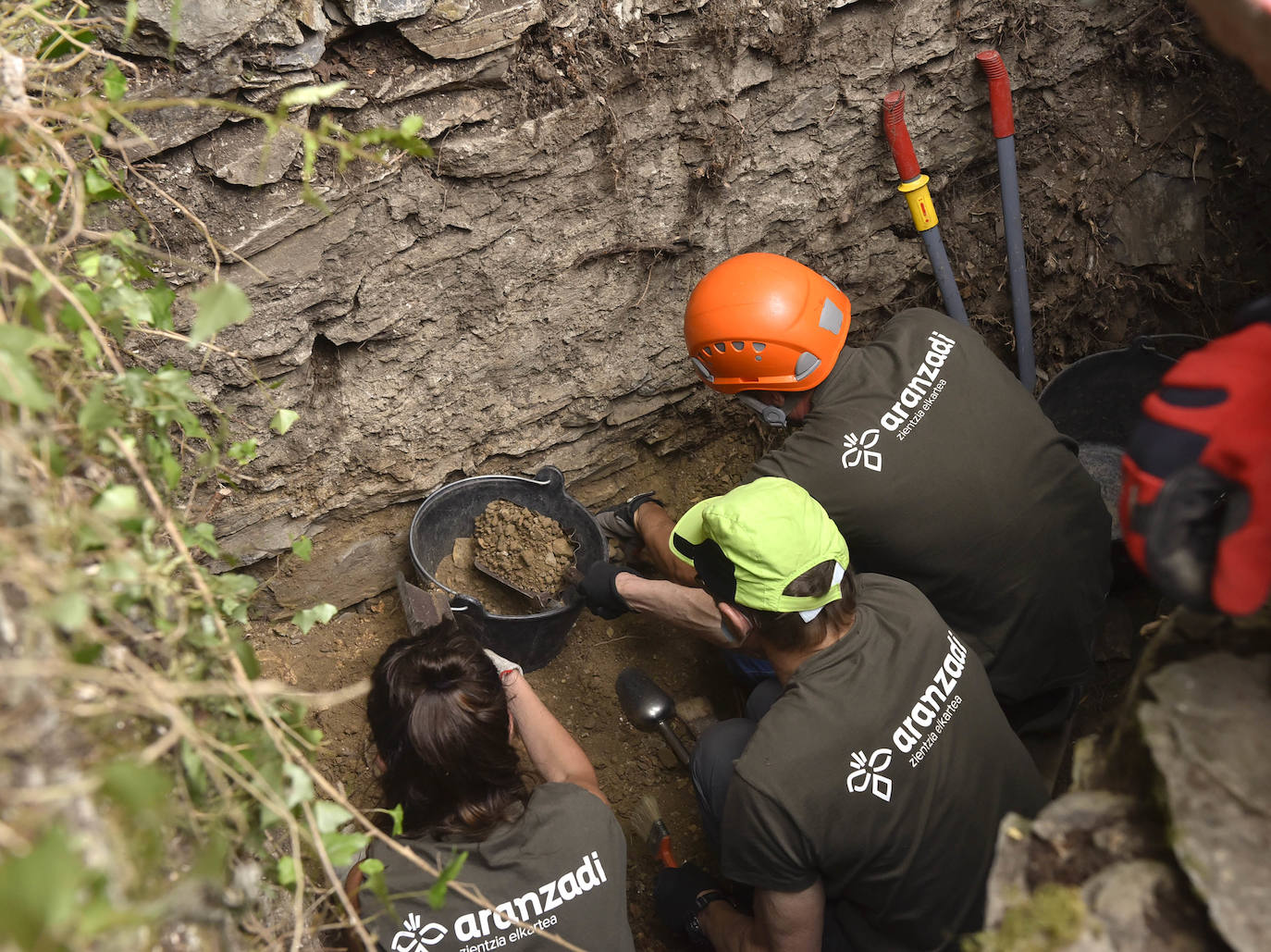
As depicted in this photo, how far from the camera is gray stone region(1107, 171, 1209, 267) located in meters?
3.78

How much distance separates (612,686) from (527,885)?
4.78ft

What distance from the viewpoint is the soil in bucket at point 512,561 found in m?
3.21

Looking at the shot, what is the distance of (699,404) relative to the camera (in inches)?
148

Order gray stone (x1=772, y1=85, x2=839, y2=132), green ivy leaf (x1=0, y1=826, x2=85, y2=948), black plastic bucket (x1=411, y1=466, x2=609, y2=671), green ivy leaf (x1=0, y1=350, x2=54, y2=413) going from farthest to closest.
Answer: gray stone (x1=772, y1=85, x2=839, y2=132) → black plastic bucket (x1=411, y1=466, x2=609, y2=671) → green ivy leaf (x1=0, y1=350, x2=54, y2=413) → green ivy leaf (x1=0, y1=826, x2=85, y2=948)

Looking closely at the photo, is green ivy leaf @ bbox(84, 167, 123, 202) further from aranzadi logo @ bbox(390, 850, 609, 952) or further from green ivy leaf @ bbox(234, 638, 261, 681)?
aranzadi logo @ bbox(390, 850, 609, 952)

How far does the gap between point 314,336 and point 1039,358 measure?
3.05m

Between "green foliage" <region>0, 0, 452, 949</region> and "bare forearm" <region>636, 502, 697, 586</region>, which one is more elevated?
"green foliage" <region>0, 0, 452, 949</region>

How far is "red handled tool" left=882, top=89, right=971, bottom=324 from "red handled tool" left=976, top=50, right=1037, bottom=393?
0.27 metres

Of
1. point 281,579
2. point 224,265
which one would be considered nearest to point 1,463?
point 224,265

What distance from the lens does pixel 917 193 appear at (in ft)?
11.0

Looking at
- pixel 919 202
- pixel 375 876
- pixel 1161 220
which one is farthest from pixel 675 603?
pixel 1161 220

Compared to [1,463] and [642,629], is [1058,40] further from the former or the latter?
[1,463]

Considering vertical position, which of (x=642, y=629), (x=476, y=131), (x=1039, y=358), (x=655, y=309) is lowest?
(x=642, y=629)

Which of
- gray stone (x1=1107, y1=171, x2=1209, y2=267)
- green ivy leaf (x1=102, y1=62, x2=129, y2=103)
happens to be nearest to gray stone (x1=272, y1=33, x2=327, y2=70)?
green ivy leaf (x1=102, y1=62, x2=129, y2=103)
